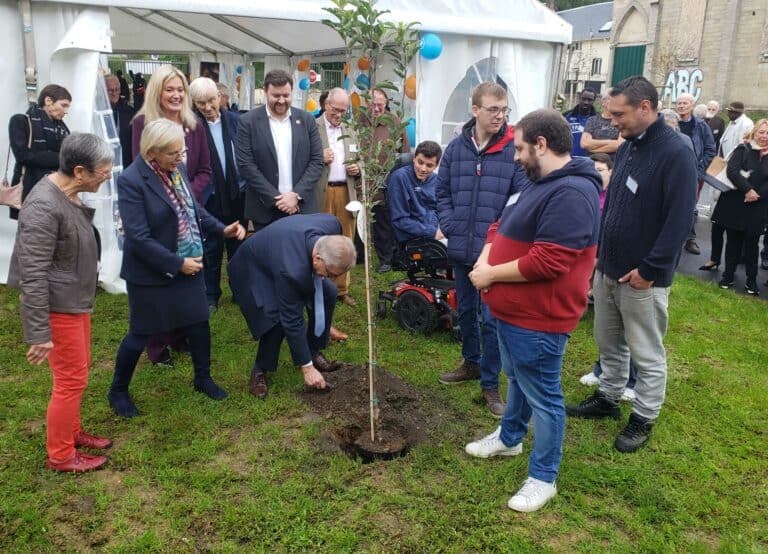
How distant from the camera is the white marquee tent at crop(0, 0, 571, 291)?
559 centimetres

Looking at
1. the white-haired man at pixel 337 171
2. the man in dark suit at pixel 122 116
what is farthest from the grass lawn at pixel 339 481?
the man in dark suit at pixel 122 116

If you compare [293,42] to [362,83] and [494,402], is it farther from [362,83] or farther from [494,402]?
[494,402]

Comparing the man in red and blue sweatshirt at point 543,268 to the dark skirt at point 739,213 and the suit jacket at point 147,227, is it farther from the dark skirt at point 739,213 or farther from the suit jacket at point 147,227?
the dark skirt at point 739,213

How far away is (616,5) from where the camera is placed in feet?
111

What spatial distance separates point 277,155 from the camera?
500 cm

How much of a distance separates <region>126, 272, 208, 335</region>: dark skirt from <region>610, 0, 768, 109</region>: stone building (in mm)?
26847

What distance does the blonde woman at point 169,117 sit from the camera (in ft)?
14.4

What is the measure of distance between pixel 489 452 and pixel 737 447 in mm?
1568

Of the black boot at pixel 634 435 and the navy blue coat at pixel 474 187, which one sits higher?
the navy blue coat at pixel 474 187

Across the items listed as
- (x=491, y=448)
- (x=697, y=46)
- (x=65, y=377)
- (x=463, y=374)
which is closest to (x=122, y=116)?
(x=65, y=377)

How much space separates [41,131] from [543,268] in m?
4.64

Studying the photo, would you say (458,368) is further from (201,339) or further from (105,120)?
(105,120)

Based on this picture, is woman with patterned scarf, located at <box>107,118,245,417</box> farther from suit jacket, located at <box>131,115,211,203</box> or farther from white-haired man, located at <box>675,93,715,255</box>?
white-haired man, located at <box>675,93,715,255</box>

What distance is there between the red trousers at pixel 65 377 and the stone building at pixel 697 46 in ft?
90.5
